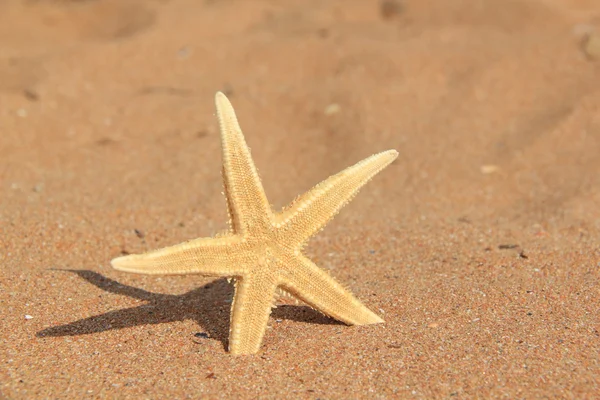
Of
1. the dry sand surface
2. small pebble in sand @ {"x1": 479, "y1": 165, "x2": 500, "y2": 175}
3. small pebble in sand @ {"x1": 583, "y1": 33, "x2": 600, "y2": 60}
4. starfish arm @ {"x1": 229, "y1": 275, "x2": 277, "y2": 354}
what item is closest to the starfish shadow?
the dry sand surface

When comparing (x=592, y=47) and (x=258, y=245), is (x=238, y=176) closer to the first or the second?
(x=258, y=245)

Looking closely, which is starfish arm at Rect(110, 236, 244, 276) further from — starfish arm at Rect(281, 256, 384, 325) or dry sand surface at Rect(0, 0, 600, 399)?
dry sand surface at Rect(0, 0, 600, 399)

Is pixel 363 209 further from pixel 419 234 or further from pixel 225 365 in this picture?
pixel 225 365

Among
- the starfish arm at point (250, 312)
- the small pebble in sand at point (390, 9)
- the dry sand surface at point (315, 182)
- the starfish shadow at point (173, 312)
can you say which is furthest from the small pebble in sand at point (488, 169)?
the small pebble in sand at point (390, 9)

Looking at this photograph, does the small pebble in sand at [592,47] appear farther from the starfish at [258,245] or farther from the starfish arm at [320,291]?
the starfish arm at [320,291]

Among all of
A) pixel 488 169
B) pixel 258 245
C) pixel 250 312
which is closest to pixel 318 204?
pixel 258 245

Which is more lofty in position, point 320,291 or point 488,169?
point 320,291

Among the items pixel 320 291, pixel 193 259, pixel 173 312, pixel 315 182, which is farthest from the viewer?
pixel 315 182

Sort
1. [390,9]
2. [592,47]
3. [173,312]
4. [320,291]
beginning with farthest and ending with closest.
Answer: [390,9]
[592,47]
[173,312]
[320,291]
